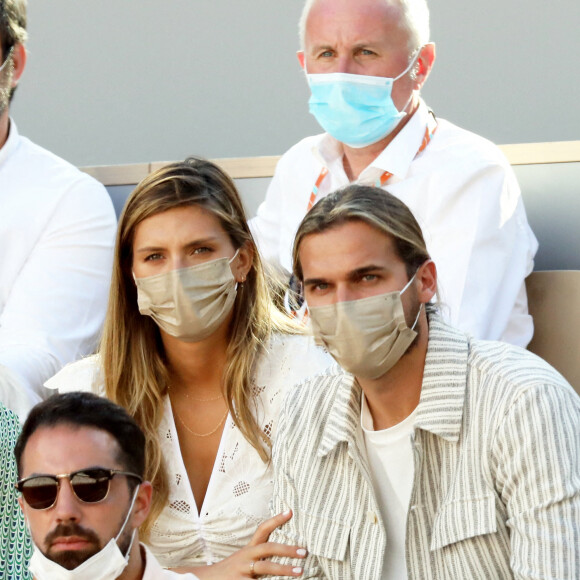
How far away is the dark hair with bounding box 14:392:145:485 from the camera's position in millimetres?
2176

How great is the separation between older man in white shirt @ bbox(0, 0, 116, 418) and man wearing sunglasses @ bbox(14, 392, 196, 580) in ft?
3.91

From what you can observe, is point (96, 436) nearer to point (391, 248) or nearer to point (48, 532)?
point (48, 532)

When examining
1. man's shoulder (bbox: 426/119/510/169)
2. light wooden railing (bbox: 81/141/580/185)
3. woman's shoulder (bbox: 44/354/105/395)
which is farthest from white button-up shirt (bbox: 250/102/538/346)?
woman's shoulder (bbox: 44/354/105/395)

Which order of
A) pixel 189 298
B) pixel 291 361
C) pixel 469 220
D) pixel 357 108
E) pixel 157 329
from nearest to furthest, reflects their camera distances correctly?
1. pixel 189 298
2. pixel 291 361
3. pixel 157 329
4. pixel 469 220
5. pixel 357 108

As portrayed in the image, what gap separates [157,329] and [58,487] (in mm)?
1021

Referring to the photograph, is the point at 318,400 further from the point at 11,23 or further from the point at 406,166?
the point at 11,23

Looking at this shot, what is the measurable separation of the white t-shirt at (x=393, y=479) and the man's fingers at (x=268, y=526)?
22cm

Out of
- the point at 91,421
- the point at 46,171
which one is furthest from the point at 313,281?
the point at 46,171

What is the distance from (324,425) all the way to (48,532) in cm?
65

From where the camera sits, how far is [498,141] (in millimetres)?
4789

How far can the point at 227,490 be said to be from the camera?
2.83 meters

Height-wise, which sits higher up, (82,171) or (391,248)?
(82,171)

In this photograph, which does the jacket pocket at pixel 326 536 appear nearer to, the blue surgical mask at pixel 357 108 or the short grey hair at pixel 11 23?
the blue surgical mask at pixel 357 108

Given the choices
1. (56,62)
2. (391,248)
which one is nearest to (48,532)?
(391,248)
